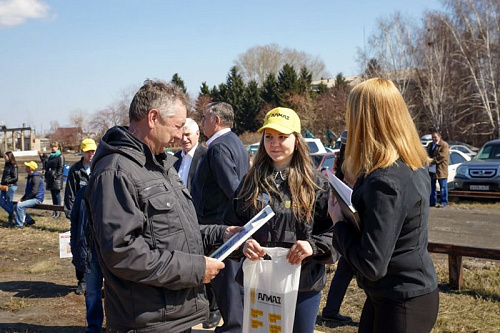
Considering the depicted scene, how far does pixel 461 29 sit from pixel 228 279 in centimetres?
4110

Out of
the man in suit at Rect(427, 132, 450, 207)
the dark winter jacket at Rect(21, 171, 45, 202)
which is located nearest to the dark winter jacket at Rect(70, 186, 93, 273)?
the dark winter jacket at Rect(21, 171, 45, 202)

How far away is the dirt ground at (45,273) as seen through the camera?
5883 millimetres

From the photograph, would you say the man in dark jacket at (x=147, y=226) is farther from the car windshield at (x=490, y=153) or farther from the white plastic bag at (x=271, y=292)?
the car windshield at (x=490, y=153)

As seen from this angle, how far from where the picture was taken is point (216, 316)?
560 cm

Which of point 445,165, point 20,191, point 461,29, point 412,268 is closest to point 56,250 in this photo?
point 412,268

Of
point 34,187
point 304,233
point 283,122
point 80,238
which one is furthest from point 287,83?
point 304,233

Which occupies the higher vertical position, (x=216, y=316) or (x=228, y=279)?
(x=228, y=279)

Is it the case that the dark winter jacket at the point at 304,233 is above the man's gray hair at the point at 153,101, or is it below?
below

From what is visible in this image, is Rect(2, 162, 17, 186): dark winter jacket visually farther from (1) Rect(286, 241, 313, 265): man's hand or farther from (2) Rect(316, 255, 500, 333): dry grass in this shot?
(1) Rect(286, 241, 313, 265): man's hand

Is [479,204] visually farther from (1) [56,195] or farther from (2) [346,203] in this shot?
(2) [346,203]

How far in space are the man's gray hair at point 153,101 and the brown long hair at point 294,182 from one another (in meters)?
1.09

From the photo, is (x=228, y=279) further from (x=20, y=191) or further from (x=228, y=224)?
(x=20, y=191)

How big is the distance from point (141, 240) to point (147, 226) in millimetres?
98

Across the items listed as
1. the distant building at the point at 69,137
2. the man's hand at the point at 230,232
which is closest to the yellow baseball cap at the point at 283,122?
the man's hand at the point at 230,232
